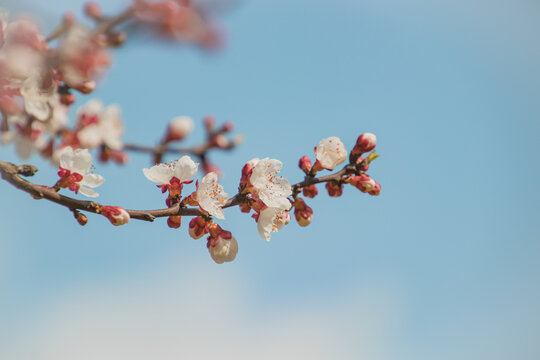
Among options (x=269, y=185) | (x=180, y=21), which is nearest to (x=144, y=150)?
(x=269, y=185)

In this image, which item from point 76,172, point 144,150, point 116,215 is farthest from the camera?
point 144,150

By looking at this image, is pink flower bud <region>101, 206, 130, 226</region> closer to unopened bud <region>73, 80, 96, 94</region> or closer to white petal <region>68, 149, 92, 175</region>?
white petal <region>68, 149, 92, 175</region>

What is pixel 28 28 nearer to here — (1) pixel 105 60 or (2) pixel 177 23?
(1) pixel 105 60

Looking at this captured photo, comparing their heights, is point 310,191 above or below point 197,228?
above

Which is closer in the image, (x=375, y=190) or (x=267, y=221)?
(x=267, y=221)

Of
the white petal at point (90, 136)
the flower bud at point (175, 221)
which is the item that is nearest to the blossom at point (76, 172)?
the flower bud at point (175, 221)

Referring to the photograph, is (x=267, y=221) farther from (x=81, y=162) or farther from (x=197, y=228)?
(x=81, y=162)

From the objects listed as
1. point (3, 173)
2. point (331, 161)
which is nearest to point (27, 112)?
point (3, 173)
